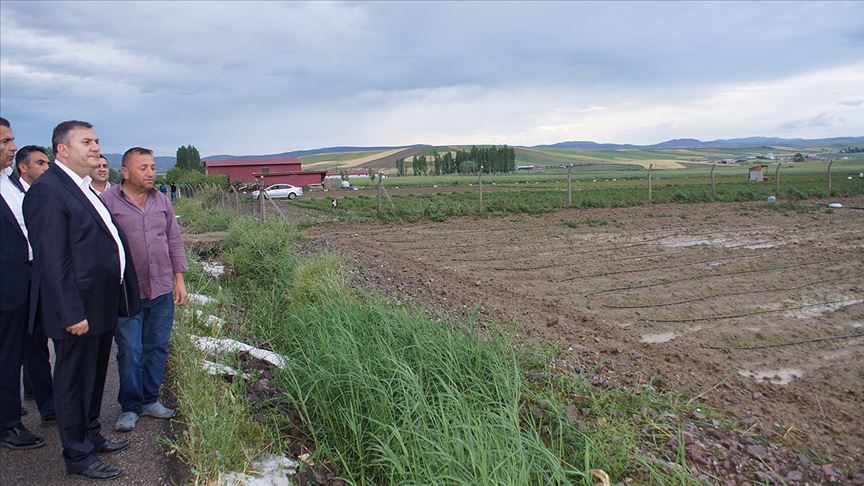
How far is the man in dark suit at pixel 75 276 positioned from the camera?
2.93 m

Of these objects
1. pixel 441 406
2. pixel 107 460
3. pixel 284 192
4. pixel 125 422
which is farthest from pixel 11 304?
pixel 284 192

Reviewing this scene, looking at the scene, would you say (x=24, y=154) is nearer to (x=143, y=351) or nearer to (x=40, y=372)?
(x=40, y=372)

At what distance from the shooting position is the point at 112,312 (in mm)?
3164

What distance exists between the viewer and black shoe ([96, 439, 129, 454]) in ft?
10.7

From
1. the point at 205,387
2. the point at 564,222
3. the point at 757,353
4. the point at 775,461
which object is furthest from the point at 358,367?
the point at 564,222

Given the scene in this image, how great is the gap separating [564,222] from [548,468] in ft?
42.2

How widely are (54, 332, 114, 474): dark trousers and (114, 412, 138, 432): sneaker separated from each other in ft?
1.25

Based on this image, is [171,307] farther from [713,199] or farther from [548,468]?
[713,199]

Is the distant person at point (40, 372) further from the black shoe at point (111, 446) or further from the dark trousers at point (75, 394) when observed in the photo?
the dark trousers at point (75, 394)

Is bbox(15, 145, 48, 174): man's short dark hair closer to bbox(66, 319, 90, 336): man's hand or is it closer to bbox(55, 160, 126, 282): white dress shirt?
bbox(55, 160, 126, 282): white dress shirt

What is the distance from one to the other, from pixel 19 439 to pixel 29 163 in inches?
77.2

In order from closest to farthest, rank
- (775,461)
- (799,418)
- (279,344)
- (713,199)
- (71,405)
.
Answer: (71,405), (775,461), (799,418), (279,344), (713,199)

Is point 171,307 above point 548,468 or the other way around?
above

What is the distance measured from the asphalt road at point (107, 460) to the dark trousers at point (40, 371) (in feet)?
0.44
